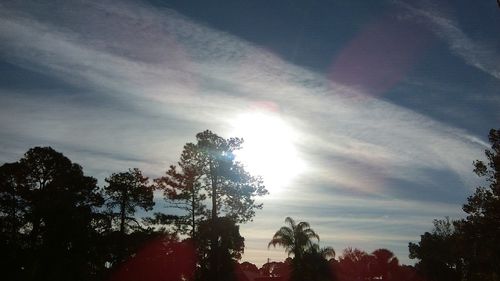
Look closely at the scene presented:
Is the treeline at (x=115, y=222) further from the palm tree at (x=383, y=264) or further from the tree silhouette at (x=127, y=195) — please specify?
the palm tree at (x=383, y=264)

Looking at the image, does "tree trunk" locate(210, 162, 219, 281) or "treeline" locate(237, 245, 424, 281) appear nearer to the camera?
"tree trunk" locate(210, 162, 219, 281)

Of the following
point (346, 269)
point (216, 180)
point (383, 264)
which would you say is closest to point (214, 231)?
point (216, 180)

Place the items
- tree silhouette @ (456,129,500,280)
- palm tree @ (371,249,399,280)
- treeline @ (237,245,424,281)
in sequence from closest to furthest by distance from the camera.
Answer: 1. tree silhouette @ (456,129,500,280)
2. treeline @ (237,245,424,281)
3. palm tree @ (371,249,399,280)

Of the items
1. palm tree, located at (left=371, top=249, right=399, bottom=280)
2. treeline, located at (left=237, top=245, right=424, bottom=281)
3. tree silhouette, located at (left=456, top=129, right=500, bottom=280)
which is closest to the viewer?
tree silhouette, located at (left=456, top=129, right=500, bottom=280)

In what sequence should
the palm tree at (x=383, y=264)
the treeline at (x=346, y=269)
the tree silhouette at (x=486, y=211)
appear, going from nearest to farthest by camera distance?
the tree silhouette at (x=486, y=211) < the treeline at (x=346, y=269) < the palm tree at (x=383, y=264)

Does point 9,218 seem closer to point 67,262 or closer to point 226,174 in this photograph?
point 67,262

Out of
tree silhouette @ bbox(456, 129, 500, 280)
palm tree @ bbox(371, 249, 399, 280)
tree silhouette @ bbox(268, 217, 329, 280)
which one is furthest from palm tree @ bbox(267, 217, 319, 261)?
palm tree @ bbox(371, 249, 399, 280)

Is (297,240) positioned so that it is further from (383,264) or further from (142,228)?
(383,264)

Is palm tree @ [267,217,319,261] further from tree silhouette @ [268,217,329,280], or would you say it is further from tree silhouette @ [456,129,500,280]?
tree silhouette @ [456,129,500,280]

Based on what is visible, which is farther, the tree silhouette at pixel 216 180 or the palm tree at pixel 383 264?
the palm tree at pixel 383 264

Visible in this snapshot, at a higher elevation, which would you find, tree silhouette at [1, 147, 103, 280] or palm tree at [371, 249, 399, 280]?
tree silhouette at [1, 147, 103, 280]

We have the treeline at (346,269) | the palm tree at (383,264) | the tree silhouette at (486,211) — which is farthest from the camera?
the palm tree at (383,264)

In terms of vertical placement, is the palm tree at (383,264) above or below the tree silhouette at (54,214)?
below

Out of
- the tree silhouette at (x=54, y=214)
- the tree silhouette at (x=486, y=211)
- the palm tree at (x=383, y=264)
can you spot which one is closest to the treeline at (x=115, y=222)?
the tree silhouette at (x=54, y=214)
